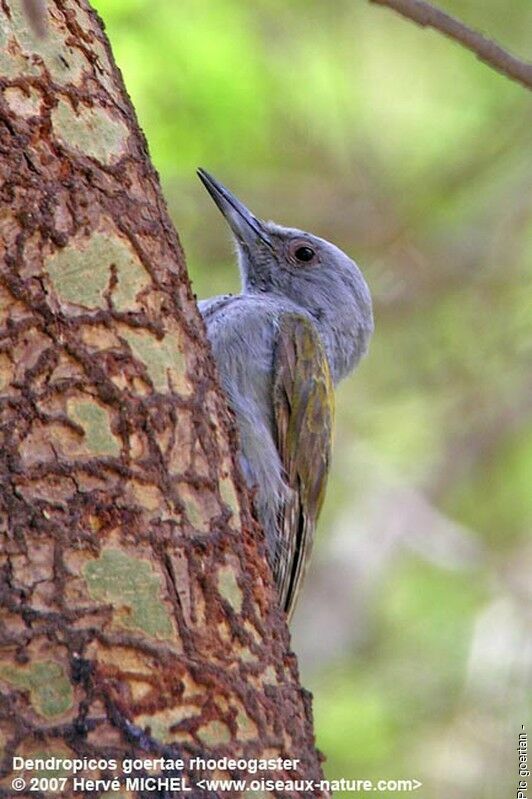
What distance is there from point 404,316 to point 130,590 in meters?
6.16

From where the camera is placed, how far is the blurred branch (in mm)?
4070

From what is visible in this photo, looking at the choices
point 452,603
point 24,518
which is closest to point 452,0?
point 452,603

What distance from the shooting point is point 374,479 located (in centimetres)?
975

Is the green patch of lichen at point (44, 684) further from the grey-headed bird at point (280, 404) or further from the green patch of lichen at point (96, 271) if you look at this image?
the grey-headed bird at point (280, 404)

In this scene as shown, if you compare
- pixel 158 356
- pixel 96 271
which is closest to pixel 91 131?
pixel 96 271

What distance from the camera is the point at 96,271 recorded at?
339 centimetres

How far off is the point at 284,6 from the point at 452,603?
435 cm

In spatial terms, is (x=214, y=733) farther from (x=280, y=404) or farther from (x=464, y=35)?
(x=280, y=404)

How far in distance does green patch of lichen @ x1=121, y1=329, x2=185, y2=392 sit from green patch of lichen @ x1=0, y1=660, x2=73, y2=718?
765mm

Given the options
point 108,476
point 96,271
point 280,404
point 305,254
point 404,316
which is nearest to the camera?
point 108,476

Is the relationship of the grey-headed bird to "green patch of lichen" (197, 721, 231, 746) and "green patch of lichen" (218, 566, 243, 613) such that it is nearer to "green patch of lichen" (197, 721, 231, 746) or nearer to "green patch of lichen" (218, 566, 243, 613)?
"green patch of lichen" (218, 566, 243, 613)

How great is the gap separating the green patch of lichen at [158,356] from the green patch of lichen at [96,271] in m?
0.08
